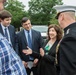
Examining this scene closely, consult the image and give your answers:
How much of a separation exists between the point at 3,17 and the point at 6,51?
11.3 feet

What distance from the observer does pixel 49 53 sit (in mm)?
5684

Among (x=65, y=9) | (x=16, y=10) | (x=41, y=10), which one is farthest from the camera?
(x=41, y=10)

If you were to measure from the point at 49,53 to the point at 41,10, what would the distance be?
202 feet

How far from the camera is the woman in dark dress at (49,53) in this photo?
5.66 meters

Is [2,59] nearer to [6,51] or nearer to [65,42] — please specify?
[6,51]

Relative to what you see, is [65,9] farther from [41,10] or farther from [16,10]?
[41,10]

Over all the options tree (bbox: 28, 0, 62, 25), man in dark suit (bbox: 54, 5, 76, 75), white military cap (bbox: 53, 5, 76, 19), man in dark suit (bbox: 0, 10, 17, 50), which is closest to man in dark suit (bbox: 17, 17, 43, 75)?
man in dark suit (bbox: 0, 10, 17, 50)

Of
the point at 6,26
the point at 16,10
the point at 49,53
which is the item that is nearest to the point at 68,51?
the point at 49,53

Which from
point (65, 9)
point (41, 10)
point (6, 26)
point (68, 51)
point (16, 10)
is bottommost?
point (41, 10)

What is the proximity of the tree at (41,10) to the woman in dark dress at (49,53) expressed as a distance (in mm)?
56046

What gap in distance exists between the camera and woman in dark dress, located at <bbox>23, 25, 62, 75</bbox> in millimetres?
5660

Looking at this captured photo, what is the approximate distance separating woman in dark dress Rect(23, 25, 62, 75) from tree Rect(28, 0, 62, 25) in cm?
5605

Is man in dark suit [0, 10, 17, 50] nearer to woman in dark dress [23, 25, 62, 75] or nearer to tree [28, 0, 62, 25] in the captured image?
woman in dark dress [23, 25, 62, 75]

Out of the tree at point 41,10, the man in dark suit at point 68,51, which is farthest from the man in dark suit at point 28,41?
the tree at point 41,10
